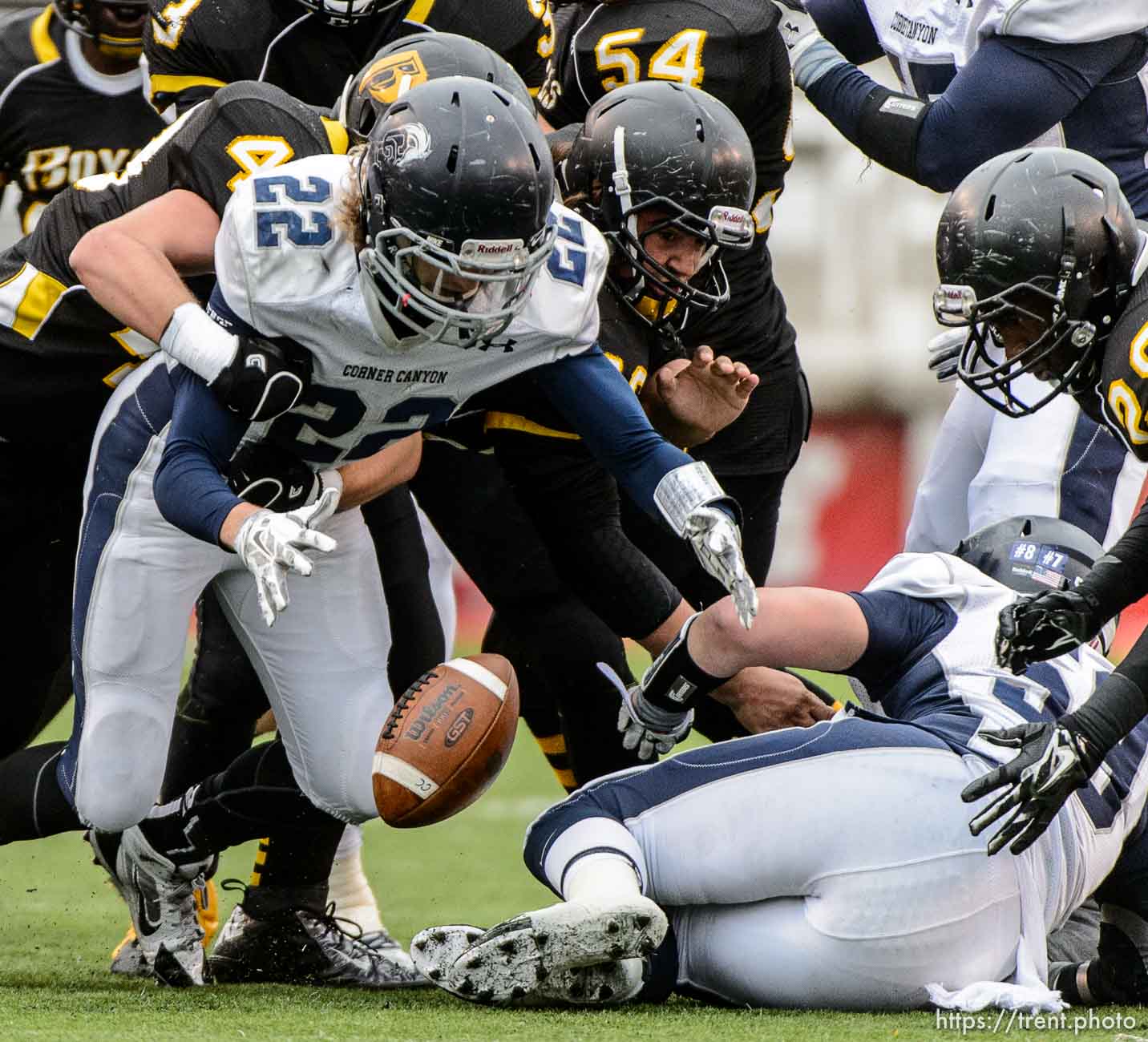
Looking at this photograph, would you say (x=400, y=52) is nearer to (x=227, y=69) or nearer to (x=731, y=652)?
(x=227, y=69)

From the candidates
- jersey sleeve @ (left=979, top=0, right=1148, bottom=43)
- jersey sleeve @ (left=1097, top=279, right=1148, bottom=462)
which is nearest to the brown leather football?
jersey sleeve @ (left=1097, top=279, right=1148, bottom=462)

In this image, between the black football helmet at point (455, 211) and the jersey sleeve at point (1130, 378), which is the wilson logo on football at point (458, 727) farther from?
the jersey sleeve at point (1130, 378)

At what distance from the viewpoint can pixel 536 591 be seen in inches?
141

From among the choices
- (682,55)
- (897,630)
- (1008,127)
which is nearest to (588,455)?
(897,630)

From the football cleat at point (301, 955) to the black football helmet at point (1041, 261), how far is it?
1521mm

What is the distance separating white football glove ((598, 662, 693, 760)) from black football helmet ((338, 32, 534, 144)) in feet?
3.42

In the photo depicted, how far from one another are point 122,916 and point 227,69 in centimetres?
185

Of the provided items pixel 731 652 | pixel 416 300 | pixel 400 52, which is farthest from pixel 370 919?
pixel 400 52

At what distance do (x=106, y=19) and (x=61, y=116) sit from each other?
0.32 m

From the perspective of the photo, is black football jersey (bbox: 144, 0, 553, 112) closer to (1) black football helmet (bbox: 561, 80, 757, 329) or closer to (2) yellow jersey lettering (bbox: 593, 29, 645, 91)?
(2) yellow jersey lettering (bbox: 593, 29, 645, 91)

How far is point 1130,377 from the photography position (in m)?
2.84

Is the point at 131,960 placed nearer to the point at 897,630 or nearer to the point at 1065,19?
the point at 897,630

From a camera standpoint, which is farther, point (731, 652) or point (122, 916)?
point (122, 916)

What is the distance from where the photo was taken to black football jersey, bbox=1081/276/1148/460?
9.25ft
